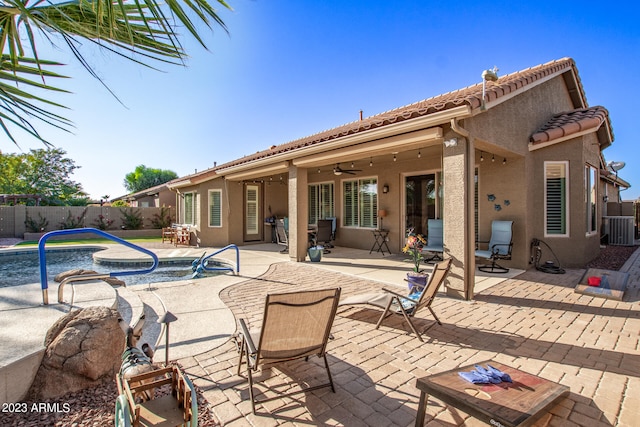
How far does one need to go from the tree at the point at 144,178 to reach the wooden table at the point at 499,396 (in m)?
52.3

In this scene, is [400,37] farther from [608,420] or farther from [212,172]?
[608,420]

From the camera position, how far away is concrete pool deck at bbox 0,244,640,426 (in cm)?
257

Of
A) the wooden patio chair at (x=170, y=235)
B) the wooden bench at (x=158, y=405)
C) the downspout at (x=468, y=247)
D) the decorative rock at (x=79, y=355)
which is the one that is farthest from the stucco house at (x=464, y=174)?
the decorative rock at (x=79, y=355)

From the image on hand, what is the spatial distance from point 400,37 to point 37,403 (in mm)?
11188

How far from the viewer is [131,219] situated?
19.8 metres

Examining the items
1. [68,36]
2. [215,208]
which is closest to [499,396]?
[68,36]

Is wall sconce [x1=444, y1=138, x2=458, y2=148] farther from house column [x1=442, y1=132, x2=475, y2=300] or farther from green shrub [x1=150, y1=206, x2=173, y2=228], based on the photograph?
green shrub [x1=150, y1=206, x2=173, y2=228]

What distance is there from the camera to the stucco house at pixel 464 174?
19.5 ft

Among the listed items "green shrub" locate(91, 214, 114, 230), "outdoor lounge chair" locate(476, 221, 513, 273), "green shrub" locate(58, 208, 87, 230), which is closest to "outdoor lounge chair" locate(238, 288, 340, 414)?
"outdoor lounge chair" locate(476, 221, 513, 273)

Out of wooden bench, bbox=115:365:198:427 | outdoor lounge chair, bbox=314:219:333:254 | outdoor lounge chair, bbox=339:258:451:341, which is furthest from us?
outdoor lounge chair, bbox=314:219:333:254

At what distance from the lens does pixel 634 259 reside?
9.67 m

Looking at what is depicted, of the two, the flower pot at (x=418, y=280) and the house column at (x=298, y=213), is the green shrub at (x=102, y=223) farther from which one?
the flower pot at (x=418, y=280)

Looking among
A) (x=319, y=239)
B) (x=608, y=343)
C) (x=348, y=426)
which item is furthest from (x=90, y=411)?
(x=319, y=239)

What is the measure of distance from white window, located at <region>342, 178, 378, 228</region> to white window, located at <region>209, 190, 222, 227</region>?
5.51m
